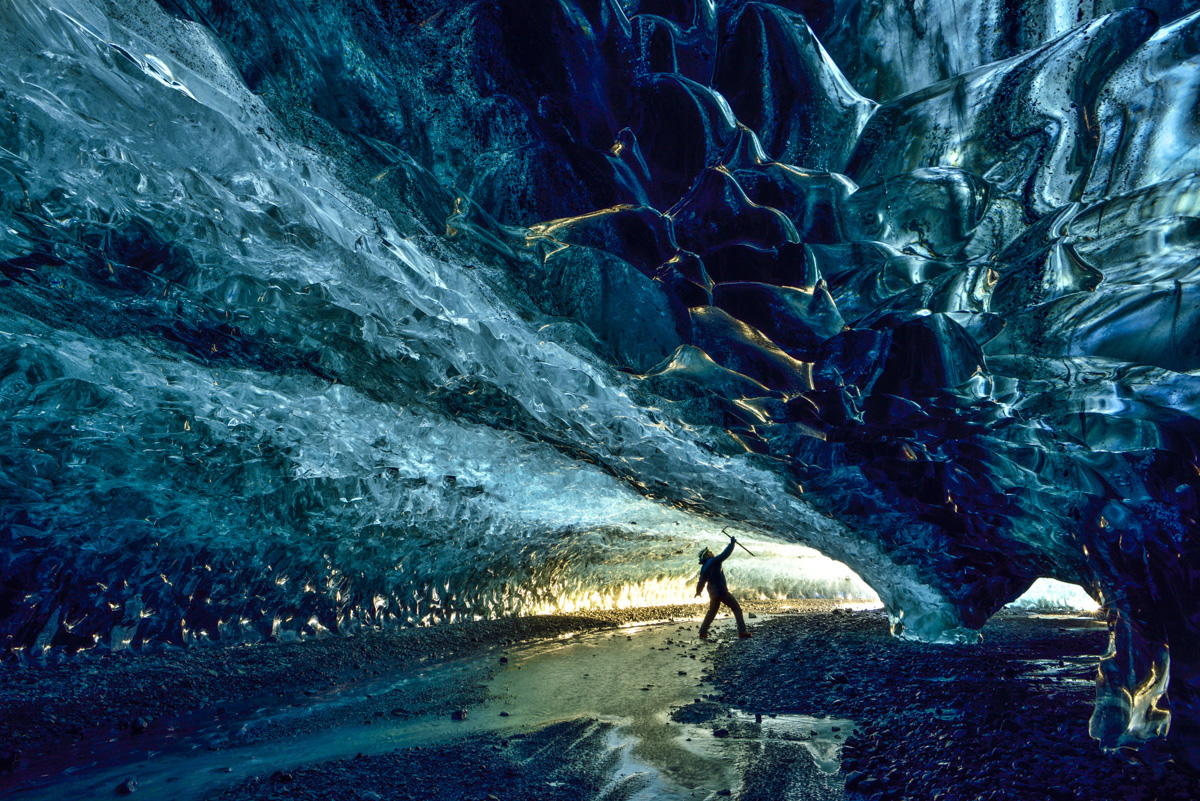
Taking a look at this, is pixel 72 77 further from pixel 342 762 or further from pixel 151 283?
pixel 342 762

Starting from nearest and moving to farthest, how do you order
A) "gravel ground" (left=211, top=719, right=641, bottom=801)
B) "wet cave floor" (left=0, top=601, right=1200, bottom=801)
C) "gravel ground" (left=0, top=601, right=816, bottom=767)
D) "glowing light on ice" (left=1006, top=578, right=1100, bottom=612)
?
"gravel ground" (left=211, top=719, right=641, bottom=801) < "wet cave floor" (left=0, top=601, right=1200, bottom=801) < "gravel ground" (left=0, top=601, right=816, bottom=767) < "glowing light on ice" (left=1006, top=578, right=1100, bottom=612)

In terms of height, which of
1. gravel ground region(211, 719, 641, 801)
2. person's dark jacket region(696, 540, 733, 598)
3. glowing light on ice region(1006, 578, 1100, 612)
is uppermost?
person's dark jacket region(696, 540, 733, 598)

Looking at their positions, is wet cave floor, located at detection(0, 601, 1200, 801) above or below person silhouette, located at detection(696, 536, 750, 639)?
→ below

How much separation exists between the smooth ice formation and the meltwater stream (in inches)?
69.8

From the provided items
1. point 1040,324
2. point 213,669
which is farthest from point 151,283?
point 1040,324

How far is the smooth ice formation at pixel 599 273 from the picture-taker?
3068 mm

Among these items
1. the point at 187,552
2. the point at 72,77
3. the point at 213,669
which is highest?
the point at 72,77

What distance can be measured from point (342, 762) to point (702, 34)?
4632 mm

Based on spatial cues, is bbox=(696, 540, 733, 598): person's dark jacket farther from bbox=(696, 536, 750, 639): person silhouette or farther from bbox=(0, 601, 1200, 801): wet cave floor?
bbox=(0, 601, 1200, 801): wet cave floor

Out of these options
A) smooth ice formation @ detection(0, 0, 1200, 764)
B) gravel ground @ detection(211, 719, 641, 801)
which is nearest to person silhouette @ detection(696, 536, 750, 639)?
smooth ice formation @ detection(0, 0, 1200, 764)

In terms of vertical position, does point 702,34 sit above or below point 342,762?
above

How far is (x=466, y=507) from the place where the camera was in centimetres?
758

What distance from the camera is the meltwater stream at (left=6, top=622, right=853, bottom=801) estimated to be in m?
2.72

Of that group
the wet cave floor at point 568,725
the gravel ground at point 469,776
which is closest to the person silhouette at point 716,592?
the wet cave floor at point 568,725
